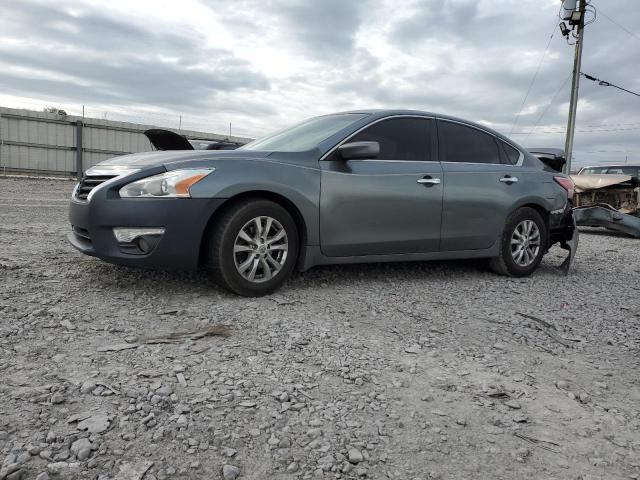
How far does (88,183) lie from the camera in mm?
4098

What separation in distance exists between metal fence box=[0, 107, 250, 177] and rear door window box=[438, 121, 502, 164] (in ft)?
54.9

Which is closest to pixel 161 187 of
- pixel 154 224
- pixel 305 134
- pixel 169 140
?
pixel 154 224

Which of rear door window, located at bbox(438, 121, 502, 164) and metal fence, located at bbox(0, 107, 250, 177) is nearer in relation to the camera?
rear door window, located at bbox(438, 121, 502, 164)

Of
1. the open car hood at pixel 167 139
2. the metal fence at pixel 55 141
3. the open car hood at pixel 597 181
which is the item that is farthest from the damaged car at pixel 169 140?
the metal fence at pixel 55 141

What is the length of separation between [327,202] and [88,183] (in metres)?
1.83

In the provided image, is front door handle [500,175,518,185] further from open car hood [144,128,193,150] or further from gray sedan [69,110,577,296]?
open car hood [144,128,193,150]

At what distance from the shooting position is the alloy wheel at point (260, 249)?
3994 millimetres

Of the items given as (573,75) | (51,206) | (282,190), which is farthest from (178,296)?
(573,75)

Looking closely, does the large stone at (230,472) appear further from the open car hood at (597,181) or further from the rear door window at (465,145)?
the open car hood at (597,181)

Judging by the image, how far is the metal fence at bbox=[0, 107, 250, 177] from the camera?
18000mm

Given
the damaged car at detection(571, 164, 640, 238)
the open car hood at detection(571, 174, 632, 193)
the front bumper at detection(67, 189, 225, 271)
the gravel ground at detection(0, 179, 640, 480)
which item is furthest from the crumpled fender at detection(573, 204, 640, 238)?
the front bumper at detection(67, 189, 225, 271)

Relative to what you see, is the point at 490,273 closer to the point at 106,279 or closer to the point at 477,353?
the point at 477,353

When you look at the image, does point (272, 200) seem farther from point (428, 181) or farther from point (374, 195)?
point (428, 181)

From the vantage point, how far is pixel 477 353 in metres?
3.34
